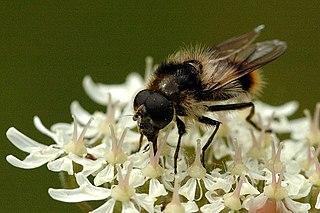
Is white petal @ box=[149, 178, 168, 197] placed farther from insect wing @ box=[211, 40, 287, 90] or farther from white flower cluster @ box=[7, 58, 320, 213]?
insect wing @ box=[211, 40, 287, 90]

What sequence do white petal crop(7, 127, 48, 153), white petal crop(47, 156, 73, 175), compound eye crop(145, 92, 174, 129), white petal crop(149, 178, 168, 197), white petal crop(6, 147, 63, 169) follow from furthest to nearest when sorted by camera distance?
white petal crop(7, 127, 48, 153), white petal crop(6, 147, 63, 169), white petal crop(47, 156, 73, 175), compound eye crop(145, 92, 174, 129), white petal crop(149, 178, 168, 197)

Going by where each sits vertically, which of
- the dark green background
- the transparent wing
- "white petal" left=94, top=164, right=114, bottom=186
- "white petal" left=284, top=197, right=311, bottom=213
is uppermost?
the dark green background

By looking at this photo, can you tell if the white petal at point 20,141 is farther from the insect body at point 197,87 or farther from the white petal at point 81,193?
the insect body at point 197,87

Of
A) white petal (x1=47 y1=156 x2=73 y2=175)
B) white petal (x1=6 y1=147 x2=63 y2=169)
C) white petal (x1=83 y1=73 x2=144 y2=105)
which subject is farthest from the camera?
white petal (x1=83 y1=73 x2=144 y2=105)

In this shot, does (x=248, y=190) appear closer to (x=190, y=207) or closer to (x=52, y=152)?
(x=190, y=207)

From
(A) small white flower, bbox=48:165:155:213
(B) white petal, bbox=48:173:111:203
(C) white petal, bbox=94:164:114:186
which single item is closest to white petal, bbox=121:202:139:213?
(A) small white flower, bbox=48:165:155:213

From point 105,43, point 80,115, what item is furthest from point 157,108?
point 105,43
